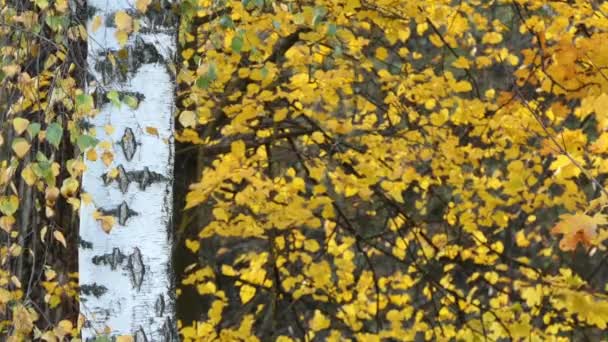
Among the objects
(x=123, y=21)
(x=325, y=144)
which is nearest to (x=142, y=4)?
(x=123, y=21)

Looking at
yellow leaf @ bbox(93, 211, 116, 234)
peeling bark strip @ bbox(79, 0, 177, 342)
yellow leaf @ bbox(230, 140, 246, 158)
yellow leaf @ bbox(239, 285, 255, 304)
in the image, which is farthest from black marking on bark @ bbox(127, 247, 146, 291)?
yellow leaf @ bbox(239, 285, 255, 304)

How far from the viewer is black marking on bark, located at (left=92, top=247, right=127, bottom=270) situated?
9.34 feet

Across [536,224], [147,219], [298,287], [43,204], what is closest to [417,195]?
[536,224]

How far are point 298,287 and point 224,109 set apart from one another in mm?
2283

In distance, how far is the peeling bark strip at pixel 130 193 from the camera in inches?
112

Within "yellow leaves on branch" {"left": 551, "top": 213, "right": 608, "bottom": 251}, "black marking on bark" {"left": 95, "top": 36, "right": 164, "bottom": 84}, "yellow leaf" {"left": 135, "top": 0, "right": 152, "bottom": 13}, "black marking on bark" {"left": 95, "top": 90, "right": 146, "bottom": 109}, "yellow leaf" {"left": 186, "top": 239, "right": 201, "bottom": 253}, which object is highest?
"yellow leaf" {"left": 135, "top": 0, "right": 152, "bottom": 13}

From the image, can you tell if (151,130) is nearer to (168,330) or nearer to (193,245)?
(168,330)

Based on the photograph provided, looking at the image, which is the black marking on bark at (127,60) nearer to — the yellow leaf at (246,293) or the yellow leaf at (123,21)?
the yellow leaf at (123,21)

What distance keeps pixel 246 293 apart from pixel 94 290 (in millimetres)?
4165

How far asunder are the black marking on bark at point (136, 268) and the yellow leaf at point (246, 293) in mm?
4018

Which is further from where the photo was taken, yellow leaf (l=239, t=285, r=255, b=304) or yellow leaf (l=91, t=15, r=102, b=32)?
yellow leaf (l=239, t=285, r=255, b=304)

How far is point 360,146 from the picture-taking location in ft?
23.0

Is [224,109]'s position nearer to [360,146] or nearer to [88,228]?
[360,146]

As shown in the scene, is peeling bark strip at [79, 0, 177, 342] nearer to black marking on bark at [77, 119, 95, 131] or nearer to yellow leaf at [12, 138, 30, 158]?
black marking on bark at [77, 119, 95, 131]
